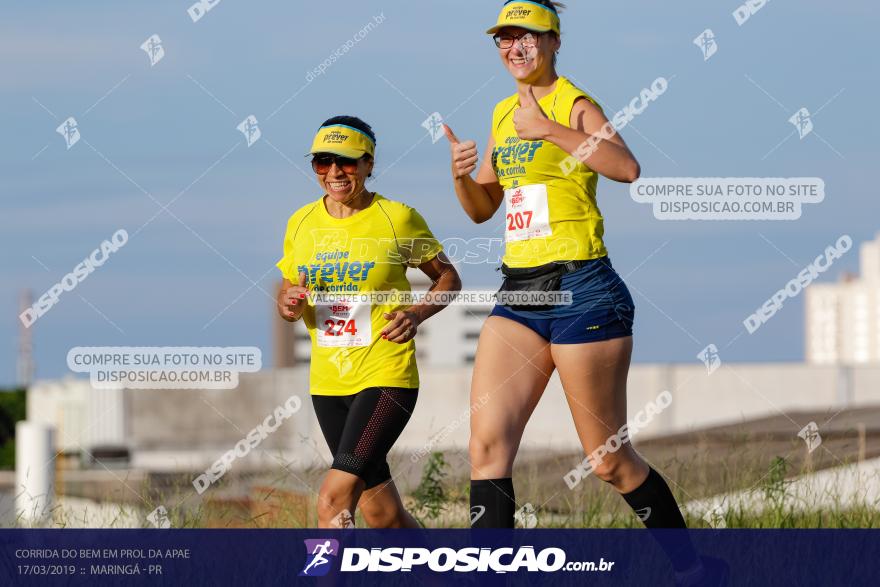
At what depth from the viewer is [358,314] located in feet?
19.5

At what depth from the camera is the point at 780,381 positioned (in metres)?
56.2

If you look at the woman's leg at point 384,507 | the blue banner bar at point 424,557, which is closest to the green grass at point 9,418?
the blue banner bar at point 424,557

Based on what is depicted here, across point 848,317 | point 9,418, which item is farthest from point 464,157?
point 848,317

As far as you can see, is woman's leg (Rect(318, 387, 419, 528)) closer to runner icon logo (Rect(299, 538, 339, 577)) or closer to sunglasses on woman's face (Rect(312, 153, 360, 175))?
runner icon logo (Rect(299, 538, 339, 577))

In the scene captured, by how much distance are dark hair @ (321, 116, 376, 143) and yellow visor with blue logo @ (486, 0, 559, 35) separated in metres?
0.74

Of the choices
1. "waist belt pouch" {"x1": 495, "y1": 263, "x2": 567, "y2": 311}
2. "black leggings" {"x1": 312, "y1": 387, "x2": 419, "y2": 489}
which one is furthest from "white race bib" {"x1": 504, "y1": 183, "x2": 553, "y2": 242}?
"black leggings" {"x1": 312, "y1": 387, "x2": 419, "y2": 489}

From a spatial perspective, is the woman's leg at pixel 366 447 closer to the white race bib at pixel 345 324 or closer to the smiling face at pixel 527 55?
the white race bib at pixel 345 324

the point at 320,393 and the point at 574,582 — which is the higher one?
the point at 320,393

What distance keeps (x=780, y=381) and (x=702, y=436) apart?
48.8 meters

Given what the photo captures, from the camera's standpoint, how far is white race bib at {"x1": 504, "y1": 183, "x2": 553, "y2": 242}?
5480mm

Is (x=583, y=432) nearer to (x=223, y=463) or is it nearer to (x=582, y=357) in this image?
(x=582, y=357)

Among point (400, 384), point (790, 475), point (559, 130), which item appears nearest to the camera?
point (559, 130)

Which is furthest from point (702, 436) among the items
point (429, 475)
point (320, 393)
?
point (320, 393)

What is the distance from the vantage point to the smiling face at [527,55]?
5.57 meters
